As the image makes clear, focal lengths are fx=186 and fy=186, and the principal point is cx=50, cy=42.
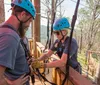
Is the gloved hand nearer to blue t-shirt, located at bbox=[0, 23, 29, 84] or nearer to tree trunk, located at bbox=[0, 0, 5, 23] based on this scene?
blue t-shirt, located at bbox=[0, 23, 29, 84]

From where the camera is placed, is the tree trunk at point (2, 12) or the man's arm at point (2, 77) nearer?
the man's arm at point (2, 77)

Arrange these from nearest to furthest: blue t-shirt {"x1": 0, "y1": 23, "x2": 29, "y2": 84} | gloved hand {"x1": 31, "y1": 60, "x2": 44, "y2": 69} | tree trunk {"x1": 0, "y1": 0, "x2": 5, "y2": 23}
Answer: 1. blue t-shirt {"x1": 0, "y1": 23, "x2": 29, "y2": 84}
2. gloved hand {"x1": 31, "y1": 60, "x2": 44, "y2": 69}
3. tree trunk {"x1": 0, "y1": 0, "x2": 5, "y2": 23}

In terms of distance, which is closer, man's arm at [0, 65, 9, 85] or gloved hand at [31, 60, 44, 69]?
man's arm at [0, 65, 9, 85]

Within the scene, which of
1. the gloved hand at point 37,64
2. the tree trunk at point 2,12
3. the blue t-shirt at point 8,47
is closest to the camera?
the blue t-shirt at point 8,47

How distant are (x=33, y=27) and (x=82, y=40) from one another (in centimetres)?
1076

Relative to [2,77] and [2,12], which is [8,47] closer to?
[2,77]

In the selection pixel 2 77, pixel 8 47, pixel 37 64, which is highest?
pixel 8 47

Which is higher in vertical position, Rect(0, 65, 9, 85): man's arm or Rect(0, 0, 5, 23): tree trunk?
Rect(0, 0, 5, 23): tree trunk

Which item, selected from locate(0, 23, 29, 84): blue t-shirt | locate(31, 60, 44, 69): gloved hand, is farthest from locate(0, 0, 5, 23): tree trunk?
locate(0, 23, 29, 84): blue t-shirt

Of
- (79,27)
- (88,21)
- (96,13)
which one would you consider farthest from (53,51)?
(79,27)

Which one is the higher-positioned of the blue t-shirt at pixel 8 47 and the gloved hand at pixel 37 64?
the blue t-shirt at pixel 8 47

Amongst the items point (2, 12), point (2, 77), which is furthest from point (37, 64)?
point (2, 12)

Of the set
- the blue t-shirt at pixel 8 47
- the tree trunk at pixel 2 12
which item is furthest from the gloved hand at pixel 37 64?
the tree trunk at pixel 2 12

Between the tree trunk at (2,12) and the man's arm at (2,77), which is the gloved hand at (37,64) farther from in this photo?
the tree trunk at (2,12)
